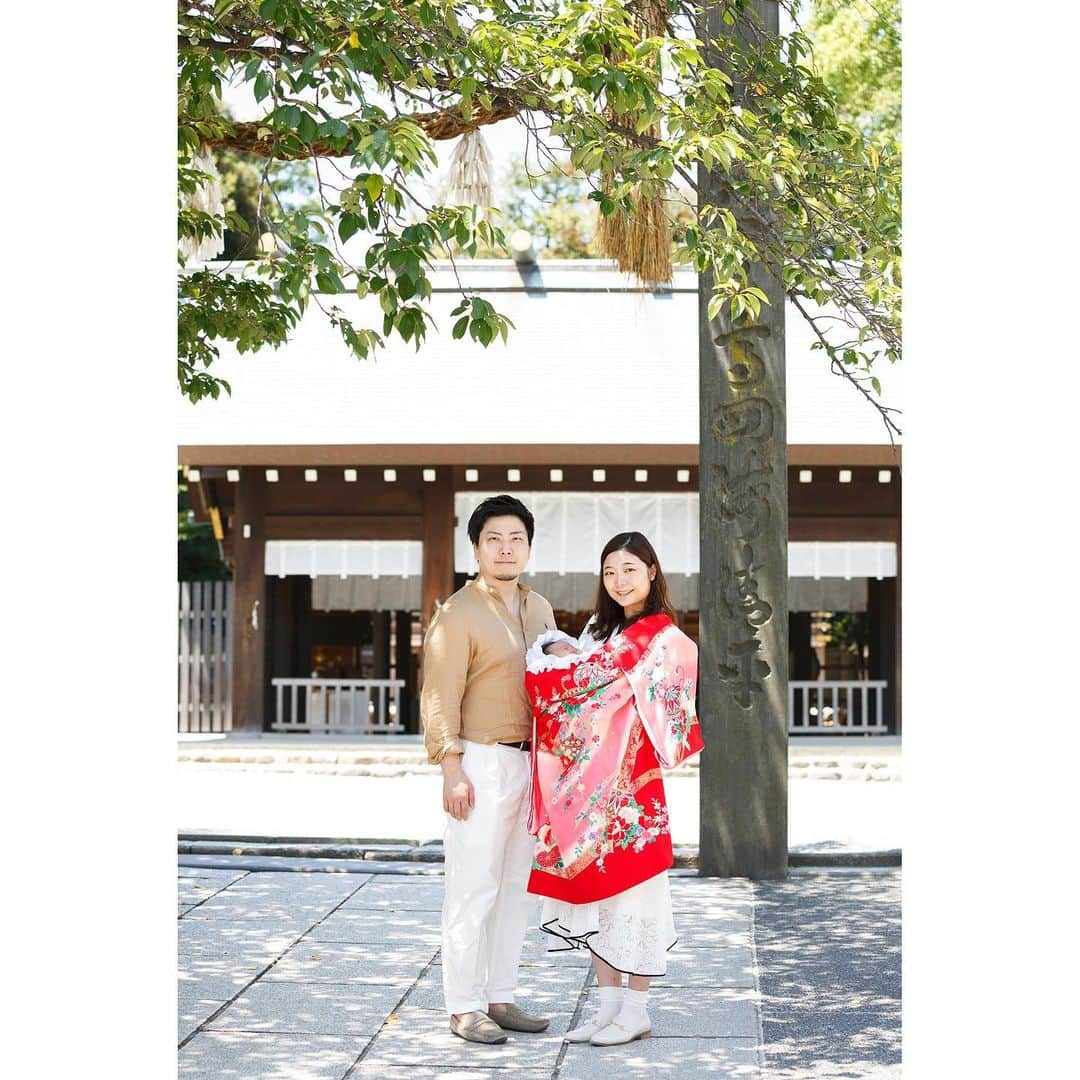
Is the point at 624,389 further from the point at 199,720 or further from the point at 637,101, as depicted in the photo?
the point at 637,101

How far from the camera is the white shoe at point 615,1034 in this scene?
4.31m

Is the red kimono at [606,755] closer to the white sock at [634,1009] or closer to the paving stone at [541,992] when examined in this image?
the white sock at [634,1009]

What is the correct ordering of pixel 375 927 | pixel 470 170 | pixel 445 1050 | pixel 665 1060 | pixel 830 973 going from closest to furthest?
pixel 665 1060 < pixel 445 1050 < pixel 830 973 < pixel 375 927 < pixel 470 170

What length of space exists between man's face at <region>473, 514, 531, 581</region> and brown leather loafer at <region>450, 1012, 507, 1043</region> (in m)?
1.37

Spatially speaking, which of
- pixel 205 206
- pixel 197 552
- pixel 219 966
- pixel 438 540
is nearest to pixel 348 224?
pixel 219 966

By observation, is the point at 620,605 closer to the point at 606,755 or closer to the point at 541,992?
the point at 606,755

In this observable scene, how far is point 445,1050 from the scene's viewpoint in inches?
168

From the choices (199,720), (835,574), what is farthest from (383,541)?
(835,574)

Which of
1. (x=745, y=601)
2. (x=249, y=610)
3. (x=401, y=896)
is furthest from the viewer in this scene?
(x=249, y=610)

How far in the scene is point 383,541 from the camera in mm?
14688

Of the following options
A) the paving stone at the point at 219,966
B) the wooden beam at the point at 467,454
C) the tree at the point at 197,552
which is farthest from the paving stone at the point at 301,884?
the tree at the point at 197,552

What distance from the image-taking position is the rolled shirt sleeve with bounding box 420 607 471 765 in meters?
4.36

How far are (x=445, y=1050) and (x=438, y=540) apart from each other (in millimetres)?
10425

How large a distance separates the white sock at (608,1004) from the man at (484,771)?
0.22 m
